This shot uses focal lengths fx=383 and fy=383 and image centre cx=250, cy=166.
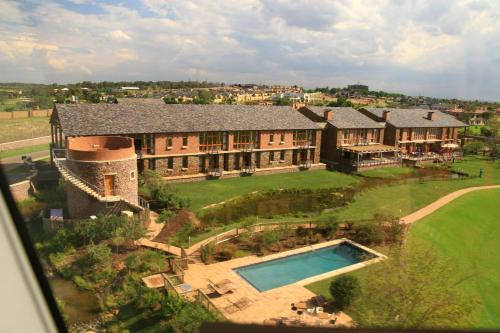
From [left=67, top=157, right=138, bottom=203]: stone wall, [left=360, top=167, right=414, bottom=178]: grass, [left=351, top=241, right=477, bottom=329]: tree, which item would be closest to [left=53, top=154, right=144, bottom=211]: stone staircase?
[left=67, top=157, right=138, bottom=203]: stone wall

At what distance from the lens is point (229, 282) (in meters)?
9.84

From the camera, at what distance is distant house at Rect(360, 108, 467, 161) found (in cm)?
2997

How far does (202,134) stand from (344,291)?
48.2ft

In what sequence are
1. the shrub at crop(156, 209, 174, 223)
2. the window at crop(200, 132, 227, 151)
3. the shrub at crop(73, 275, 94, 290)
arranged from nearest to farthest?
the shrub at crop(73, 275, 94, 290), the shrub at crop(156, 209, 174, 223), the window at crop(200, 132, 227, 151)

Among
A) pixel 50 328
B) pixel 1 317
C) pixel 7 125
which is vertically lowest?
pixel 50 328

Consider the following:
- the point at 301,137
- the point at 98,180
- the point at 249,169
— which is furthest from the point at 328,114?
the point at 98,180

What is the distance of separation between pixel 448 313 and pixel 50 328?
5.74 meters

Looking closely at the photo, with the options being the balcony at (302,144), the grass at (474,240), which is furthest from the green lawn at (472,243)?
the balcony at (302,144)

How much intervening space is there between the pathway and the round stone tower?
33.9 ft

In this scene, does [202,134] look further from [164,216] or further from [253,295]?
[253,295]

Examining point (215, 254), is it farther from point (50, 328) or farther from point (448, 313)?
point (50, 328)

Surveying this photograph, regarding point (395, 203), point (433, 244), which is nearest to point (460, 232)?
point (433, 244)

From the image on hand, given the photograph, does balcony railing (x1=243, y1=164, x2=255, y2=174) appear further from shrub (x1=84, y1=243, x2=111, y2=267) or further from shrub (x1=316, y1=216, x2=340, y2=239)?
shrub (x1=84, y1=243, x2=111, y2=267)

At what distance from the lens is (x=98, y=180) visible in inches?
531
